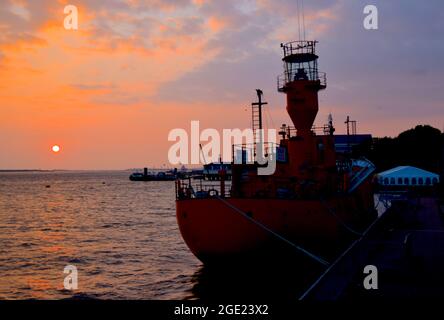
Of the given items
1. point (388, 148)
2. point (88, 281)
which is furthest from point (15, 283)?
point (388, 148)

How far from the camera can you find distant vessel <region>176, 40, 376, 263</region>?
19109 mm

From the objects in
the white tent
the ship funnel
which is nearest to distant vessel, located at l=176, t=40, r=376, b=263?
the ship funnel

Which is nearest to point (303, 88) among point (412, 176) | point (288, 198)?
point (288, 198)

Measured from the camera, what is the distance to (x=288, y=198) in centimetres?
1998

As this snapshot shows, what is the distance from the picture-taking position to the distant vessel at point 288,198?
62.7 ft

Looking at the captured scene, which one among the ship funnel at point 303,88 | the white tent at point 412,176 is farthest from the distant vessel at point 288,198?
the white tent at point 412,176

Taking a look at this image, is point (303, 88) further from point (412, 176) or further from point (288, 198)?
point (412, 176)

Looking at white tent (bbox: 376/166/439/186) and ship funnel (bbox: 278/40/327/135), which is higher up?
ship funnel (bbox: 278/40/327/135)

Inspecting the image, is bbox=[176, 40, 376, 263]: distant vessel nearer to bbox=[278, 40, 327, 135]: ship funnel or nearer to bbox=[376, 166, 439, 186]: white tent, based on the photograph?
bbox=[278, 40, 327, 135]: ship funnel

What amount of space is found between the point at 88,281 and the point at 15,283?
11.4 feet

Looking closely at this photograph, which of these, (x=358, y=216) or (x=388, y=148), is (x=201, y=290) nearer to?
(x=358, y=216)

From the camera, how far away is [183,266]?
24641 mm
